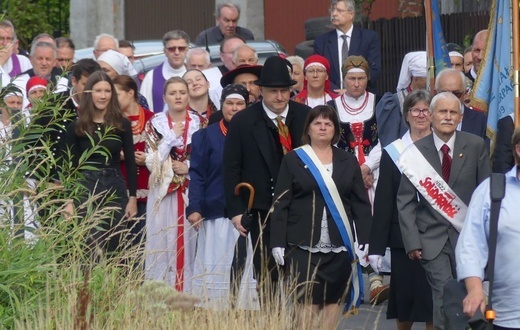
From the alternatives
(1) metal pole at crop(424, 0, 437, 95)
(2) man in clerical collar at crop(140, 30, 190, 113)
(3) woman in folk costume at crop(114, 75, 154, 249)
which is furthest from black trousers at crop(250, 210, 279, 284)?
(2) man in clerical collar at crop(140, 30, 190, 113)

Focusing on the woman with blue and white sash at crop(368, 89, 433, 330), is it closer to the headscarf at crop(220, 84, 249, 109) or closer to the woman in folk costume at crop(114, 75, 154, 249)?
the headscarf at crop(220, 84, 249, 109)

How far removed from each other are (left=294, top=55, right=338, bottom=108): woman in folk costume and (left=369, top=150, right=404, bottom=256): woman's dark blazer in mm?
3331

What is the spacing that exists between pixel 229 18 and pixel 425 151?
706 centimetres

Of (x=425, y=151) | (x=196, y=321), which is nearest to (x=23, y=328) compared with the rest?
(x=196, y=321)

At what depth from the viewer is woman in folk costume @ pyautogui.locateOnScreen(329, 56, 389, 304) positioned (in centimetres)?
1314

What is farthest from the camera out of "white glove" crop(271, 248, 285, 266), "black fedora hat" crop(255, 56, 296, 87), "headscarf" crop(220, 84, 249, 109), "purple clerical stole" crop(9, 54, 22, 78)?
"purple clerical stole" crop(9, 54, 22, 78)

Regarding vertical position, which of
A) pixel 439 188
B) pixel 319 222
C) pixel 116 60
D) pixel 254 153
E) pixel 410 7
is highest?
pixel 410 7

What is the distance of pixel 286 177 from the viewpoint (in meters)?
10.5

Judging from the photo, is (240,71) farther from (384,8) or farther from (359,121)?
(384,8)

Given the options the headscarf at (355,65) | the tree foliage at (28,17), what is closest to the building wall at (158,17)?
the tree foliage at (28,17)

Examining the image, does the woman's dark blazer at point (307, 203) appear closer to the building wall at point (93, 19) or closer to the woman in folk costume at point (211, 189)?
the woman in folk costume at point (211, 189)

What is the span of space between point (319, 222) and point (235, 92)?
228 cm

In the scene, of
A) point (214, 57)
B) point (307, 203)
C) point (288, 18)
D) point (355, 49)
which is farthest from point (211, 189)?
point (288, 18)

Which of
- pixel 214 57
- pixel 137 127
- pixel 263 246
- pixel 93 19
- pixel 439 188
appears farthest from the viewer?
pixel 93 19
